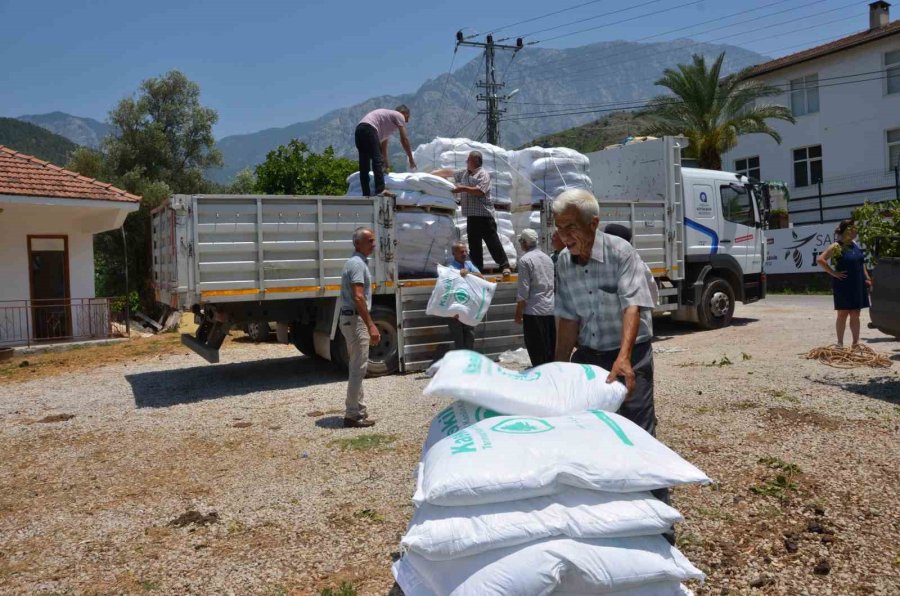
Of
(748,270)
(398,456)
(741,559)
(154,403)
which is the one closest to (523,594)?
(741,559)

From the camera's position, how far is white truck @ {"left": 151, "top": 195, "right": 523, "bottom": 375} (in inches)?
309

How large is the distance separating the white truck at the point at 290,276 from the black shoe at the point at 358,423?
2100 mm

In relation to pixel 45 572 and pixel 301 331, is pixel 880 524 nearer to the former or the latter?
pixel 45 572

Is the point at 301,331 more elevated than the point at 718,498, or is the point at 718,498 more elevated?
the point at 301,331

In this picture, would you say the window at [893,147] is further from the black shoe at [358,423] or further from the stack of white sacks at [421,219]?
the black shoe at [358,423]

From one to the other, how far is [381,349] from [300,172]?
17544 mm

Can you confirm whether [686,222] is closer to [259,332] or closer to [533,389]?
[259,332]

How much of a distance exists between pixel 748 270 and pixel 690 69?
14661 millimetres

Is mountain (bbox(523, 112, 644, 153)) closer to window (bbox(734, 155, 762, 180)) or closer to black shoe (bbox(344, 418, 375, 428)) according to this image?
window (bbox(734, 155, 762, 180))

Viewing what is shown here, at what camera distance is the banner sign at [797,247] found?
22.5 m

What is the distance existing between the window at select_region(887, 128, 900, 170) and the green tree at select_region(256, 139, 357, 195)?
20.2 m

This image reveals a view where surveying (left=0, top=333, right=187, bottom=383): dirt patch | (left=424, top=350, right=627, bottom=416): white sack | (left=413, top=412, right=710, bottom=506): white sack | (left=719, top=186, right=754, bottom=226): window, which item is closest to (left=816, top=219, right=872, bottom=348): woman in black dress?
(left=719, top=186, right=754, bottom=226): window

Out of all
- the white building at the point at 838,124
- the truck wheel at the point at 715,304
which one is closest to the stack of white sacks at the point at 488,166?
the truck wheel at the point at 715,304

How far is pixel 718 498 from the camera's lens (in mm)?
4270
